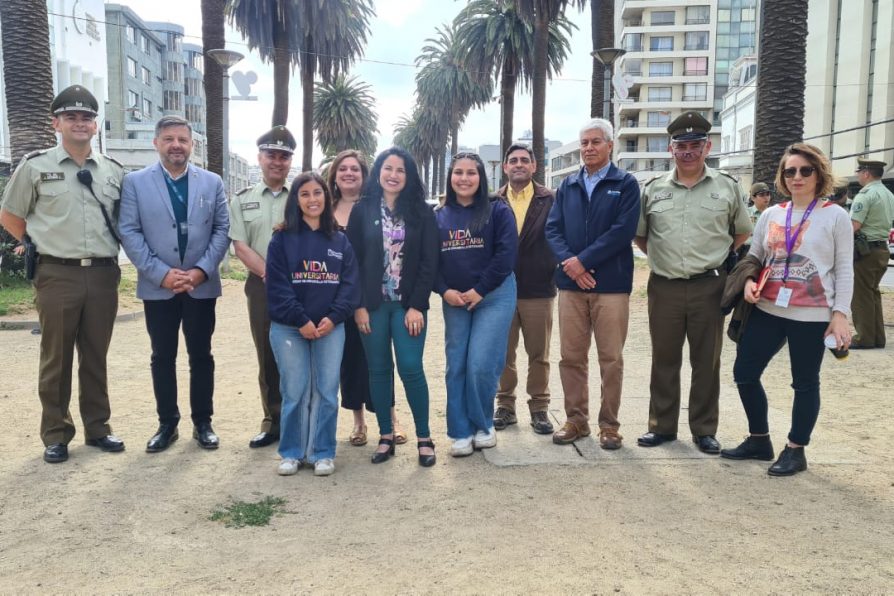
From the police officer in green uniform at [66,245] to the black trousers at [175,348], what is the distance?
0.35m

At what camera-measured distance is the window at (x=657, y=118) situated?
254 feet

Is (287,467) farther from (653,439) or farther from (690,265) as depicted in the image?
(690,265)

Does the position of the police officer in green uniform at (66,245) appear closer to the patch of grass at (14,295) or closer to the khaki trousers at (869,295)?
the patch of grass at (14,295)

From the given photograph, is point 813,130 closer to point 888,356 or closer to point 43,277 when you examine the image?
point 888,356

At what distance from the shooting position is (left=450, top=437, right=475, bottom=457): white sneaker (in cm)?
505

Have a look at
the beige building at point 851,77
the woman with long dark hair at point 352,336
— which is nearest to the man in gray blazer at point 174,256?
the woman with long dark hair at point 352,336

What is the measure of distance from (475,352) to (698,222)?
1725mm

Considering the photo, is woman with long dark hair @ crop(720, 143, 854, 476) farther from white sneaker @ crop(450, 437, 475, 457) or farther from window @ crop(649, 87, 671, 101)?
window @ crop(649, 87, 671, 101)

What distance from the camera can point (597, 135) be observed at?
5242 mm

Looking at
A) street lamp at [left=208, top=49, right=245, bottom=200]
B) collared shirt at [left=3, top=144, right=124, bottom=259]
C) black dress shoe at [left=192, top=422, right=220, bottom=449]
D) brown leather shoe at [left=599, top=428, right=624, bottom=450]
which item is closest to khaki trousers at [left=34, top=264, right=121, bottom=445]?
collared shirt at [left=3, top=144, right=124, bottom=259]

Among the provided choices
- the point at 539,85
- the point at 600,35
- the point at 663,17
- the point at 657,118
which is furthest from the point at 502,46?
the point at 663,17

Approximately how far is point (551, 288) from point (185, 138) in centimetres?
287

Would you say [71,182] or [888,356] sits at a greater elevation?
[71,182]

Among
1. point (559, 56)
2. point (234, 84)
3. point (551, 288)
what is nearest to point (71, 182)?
point (551, 288)
